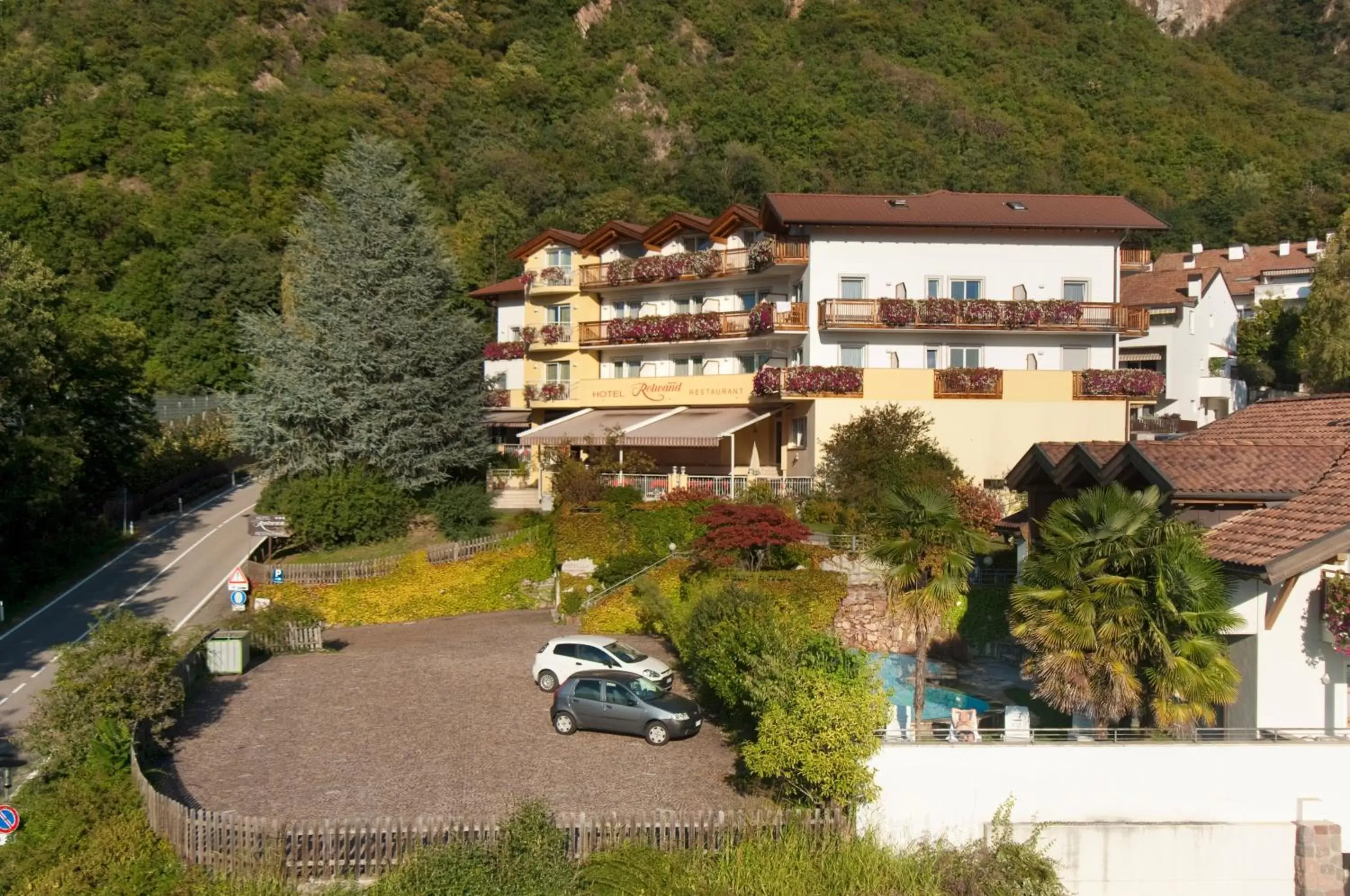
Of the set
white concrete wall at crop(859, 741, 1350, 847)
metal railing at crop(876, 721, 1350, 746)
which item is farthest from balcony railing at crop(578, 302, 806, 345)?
white concrete wall at crop(859, 741, 1350, 847)

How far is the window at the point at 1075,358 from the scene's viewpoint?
1715 inches

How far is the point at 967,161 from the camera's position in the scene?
9675cm

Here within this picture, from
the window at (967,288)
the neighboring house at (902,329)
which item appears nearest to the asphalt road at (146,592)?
the neighboring house at (902,329)

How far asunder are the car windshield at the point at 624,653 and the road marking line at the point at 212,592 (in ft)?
44.4

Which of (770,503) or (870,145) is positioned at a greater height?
(870,145)

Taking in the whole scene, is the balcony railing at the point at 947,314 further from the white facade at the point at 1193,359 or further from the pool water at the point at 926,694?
the white facade at the point at 1193,359

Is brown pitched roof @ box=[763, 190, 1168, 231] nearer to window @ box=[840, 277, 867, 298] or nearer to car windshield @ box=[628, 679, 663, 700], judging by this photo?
window @ box=[840, 277, 867, 298]

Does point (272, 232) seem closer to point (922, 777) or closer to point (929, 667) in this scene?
point (929, 667)

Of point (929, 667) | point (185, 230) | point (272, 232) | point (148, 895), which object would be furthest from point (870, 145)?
point (148, 895)

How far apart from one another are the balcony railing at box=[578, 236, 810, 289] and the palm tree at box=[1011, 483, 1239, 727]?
25.0 metres

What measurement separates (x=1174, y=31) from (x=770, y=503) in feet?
457

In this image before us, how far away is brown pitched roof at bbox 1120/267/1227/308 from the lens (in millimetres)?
64375

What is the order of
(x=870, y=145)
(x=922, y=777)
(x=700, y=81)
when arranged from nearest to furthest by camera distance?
(x=922, y=777)
(x=870, y=145)
(x=700, y=81)

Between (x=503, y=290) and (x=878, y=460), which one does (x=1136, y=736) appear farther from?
(x=503, y=290)
